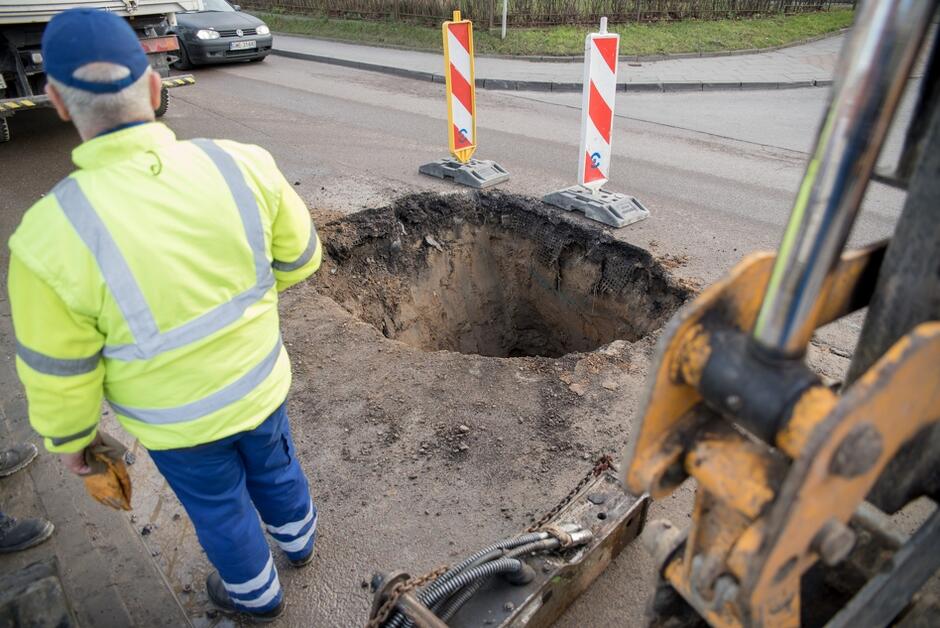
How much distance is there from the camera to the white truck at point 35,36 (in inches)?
287

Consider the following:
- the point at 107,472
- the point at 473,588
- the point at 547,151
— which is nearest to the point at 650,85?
the point at 547,151

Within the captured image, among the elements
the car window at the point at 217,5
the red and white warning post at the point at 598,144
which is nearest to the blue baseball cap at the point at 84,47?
the red and white warning post at the point at 598,144

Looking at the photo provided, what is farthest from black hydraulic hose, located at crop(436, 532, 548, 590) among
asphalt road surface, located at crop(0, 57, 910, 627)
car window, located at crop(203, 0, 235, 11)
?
car window, located at crop(203, 0, 235, 11)

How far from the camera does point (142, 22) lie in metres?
8.61

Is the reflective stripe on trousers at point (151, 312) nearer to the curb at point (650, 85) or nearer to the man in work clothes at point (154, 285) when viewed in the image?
the man in work clothes at point (154, 285)

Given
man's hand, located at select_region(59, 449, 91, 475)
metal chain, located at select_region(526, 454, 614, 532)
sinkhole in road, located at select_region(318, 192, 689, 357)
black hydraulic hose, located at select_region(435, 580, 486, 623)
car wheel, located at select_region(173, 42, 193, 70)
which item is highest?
man's hand, located at select_region(59, 449, 91, 475)

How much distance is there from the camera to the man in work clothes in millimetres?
1722

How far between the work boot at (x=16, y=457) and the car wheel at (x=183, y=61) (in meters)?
11.7

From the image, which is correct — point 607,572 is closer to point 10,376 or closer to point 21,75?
point 10,376

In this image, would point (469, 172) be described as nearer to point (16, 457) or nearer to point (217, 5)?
point (16, 457)

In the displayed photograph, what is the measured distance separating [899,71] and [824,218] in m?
0.22

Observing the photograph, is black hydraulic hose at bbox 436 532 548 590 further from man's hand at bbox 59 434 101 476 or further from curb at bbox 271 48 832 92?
curb at bbox 271 48 832 92

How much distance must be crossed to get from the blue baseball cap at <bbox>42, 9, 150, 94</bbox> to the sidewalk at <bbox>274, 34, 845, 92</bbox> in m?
10.8

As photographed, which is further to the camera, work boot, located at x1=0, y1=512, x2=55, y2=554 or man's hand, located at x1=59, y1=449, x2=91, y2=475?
work boot, located at x1=0, y1=512, x2=55, y2=554
